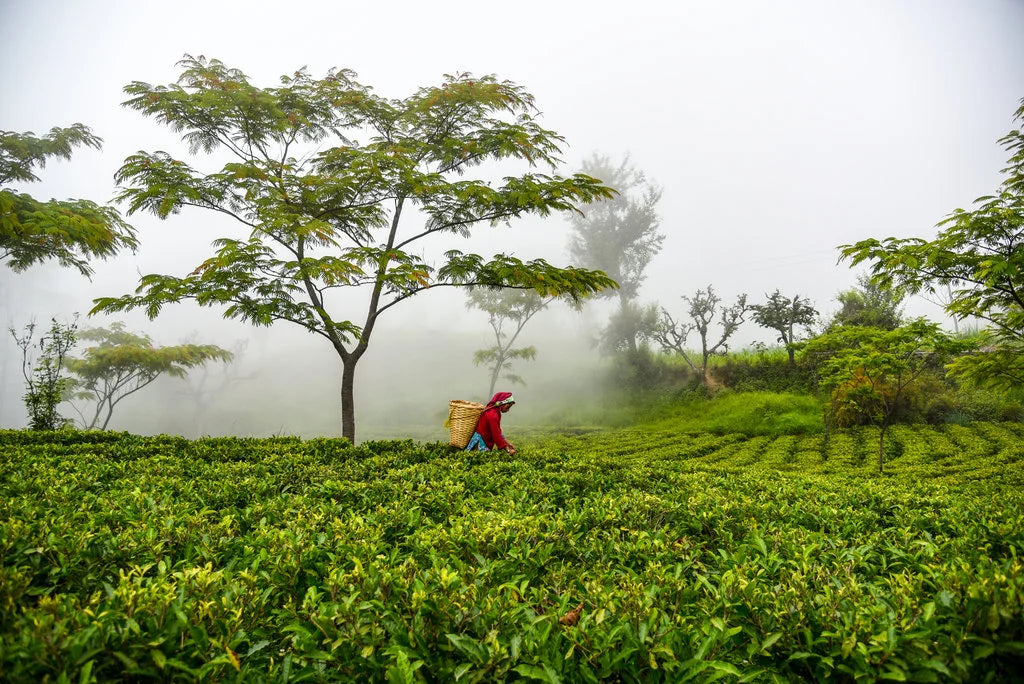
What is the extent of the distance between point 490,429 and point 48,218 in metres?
9.99

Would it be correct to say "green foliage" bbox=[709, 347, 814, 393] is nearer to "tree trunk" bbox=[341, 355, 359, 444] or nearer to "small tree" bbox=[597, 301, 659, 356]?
"small tree" bbox=[597, 301, 659, 356]

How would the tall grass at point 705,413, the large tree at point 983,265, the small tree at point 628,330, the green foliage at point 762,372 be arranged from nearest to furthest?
the large tree at point 983,265 → the tall grass at point 705,413 → the green foliage at point 762,372 → the small tree at point 628,330

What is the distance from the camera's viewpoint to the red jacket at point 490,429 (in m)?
6.84

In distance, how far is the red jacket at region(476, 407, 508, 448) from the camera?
684 centimetres

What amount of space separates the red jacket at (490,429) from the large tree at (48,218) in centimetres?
905

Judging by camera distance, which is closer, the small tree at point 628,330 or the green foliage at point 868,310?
the green foliage at point 868,310

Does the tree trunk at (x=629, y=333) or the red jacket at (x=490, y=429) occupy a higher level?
the tree trunk at (x=629, y=333)

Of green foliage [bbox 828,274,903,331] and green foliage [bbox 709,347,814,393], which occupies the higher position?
green foliage [bbox 828,274,903,331]

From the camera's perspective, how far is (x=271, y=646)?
5.39ft

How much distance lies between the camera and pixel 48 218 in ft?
29.6

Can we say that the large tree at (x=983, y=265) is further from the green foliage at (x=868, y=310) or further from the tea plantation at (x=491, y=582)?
the green foliage at (x=868, y=310)

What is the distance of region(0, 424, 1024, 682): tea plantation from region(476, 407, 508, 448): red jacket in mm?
2332

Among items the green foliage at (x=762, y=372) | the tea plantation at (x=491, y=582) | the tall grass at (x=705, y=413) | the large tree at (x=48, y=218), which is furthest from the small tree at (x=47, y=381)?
the green foliage at (x=762, y=372)

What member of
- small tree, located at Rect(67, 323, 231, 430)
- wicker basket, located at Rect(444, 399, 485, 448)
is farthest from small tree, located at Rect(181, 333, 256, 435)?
wicker basket, located at Rect(444, 399, 485, 448)
